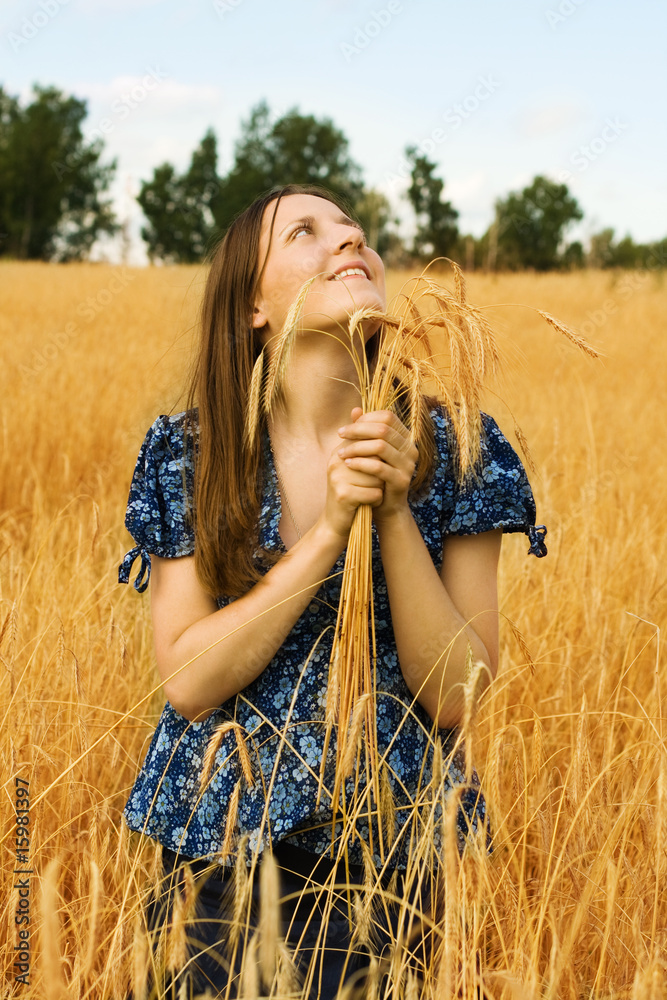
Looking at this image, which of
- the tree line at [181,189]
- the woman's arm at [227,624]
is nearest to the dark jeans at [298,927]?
the woman's arm at [227,624]

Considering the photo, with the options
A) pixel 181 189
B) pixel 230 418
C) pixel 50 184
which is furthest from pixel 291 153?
pixel 230 418

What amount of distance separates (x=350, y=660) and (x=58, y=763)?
0.81 metres

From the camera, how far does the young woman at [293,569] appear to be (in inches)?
46.3

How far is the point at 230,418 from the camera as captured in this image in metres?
1.45

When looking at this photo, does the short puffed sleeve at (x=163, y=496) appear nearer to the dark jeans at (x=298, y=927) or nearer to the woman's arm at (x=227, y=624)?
the woman's arm at (x=227, y=624)

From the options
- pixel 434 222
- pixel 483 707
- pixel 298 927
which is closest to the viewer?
pixel 298 927

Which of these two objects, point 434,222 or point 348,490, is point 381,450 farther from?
point 434,222

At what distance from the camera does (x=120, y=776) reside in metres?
1.66

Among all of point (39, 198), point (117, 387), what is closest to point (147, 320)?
point (117, 387)

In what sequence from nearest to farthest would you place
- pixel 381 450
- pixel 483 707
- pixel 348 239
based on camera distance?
pixel 381 450
pixel 348 239
pixel 483 707

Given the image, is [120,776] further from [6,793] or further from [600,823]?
[600,823]

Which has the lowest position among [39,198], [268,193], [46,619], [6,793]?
[6,793]

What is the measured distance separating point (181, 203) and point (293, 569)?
3014 cm

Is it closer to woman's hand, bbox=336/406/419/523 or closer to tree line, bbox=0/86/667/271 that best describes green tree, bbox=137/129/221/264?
tree line, bbox=0/86/667/271
